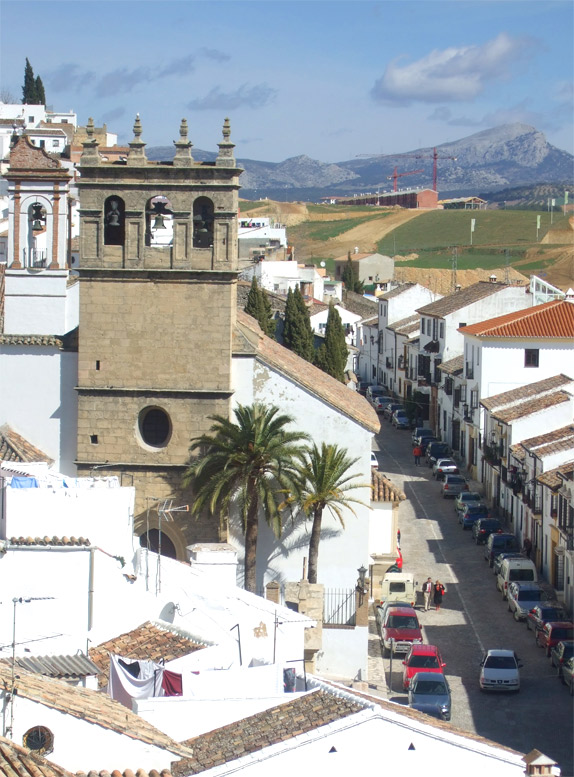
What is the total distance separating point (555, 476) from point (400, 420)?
34.7 meters

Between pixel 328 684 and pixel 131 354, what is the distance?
1654cm

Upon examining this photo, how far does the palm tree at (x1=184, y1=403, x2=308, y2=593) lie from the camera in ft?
115

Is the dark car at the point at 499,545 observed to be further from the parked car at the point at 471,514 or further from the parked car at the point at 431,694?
the parked car at the point at 431,694

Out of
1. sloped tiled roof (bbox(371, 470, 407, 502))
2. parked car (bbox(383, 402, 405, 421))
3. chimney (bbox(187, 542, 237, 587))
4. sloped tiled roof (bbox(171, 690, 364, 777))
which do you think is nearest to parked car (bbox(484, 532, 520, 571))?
sloped tiled roof (bbox(371, 470, 407, 502))

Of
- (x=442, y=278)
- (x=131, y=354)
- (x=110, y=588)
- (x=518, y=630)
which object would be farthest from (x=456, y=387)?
(x=442, y=278)

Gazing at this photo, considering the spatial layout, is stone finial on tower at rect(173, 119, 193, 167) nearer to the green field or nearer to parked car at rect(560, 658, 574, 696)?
parked car at rect(560, 658, 574, 696)

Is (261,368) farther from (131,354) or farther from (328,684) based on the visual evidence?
(328,684)

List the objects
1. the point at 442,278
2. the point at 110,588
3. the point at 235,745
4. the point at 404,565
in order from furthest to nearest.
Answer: the point at 442,278 → the point at 404,565 → the point at 110,588 → the point at 235,745

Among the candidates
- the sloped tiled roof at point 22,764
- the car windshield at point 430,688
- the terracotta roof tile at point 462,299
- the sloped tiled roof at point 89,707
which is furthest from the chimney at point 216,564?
the terracotta roof tile at point 462,299

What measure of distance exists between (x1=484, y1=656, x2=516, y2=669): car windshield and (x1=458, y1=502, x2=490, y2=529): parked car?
18.4 m

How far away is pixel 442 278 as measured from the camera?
13475 centimetres

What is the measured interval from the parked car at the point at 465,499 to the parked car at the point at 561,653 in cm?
1811

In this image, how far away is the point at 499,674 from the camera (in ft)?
108

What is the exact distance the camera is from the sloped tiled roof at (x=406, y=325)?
85.5 metres
